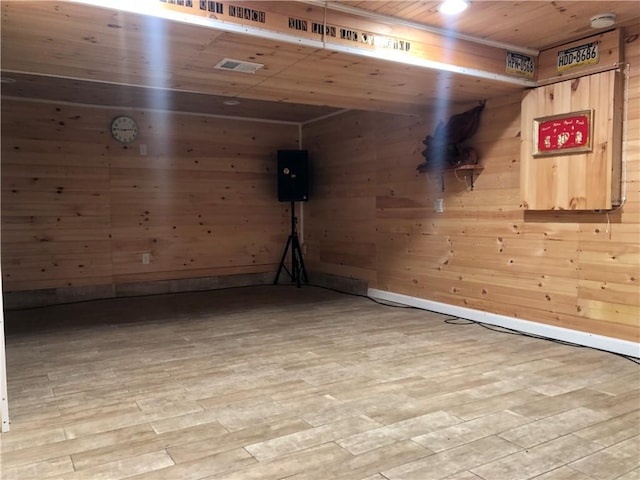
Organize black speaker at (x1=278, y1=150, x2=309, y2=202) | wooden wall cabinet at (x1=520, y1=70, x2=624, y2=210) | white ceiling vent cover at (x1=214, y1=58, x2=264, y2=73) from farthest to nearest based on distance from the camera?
black speaker at (x1=278, y1=150, x2=309, y2=202) → wooden wall cabinet at (x1=520, y1=70, x2=624, y2=210) → white ceiling vent cover at (x1=214, y1=58, x2=264, y2=73)

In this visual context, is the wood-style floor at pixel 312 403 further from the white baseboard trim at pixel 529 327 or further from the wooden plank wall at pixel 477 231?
the wooden plank wall at pixel 477 231

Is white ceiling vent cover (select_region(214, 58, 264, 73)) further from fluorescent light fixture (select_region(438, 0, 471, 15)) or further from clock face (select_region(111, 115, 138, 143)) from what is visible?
clock face (select_region(111, 115, 138, 143))

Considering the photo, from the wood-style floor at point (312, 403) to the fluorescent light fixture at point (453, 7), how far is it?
220 cm

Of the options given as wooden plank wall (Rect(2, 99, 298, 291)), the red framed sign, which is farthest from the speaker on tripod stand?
the red framed sign

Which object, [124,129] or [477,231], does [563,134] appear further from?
[124,129]

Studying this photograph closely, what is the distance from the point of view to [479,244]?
4422mm

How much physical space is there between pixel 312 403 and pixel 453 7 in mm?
2403

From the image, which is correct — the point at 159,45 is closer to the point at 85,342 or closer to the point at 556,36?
the point at 85,342

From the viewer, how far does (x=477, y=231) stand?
4434mm

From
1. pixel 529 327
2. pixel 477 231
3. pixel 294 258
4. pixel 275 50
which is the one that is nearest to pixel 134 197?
pixel 294 258

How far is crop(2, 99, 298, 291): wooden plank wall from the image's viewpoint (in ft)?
17.4

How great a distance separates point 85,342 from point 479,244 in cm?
342

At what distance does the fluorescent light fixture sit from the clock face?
163 inches

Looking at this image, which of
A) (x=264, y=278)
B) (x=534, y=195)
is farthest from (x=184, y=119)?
(x=534, y=195)
